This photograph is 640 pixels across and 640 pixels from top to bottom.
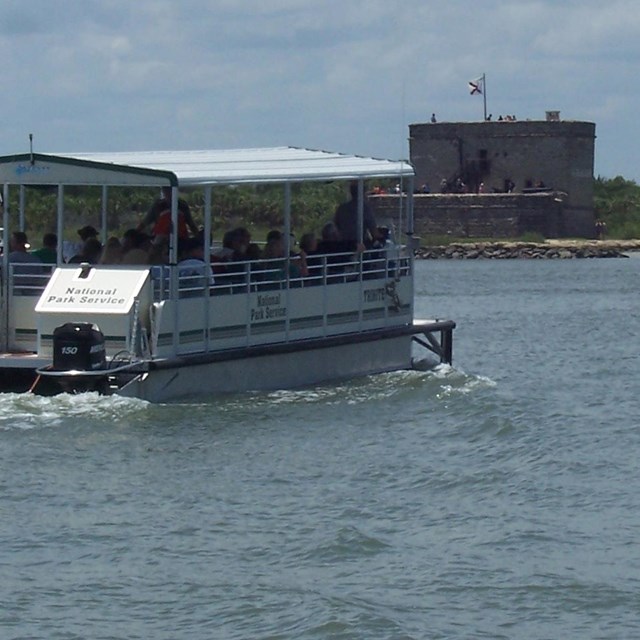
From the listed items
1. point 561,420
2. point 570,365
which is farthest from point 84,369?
point 570,365

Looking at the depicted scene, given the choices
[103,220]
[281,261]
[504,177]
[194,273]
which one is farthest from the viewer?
[504,177]

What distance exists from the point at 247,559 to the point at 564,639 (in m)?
2.61

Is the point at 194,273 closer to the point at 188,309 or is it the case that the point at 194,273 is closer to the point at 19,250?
the point at 188,309

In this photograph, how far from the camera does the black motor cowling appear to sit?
729 inches

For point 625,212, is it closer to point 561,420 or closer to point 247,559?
point 561,420

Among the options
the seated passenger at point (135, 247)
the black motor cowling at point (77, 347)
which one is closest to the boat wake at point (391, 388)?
the seated passenger at point (135, 247)

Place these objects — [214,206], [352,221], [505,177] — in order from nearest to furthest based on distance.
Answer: [214,206] → [352,221] → [505,177]

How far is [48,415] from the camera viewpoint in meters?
18.7

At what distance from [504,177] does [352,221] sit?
71.7m

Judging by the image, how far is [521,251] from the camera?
86000mm

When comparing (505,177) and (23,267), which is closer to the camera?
(23,267)

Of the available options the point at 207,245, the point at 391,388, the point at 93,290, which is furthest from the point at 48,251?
the point at 391,388

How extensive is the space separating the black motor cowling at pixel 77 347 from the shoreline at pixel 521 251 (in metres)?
67.3

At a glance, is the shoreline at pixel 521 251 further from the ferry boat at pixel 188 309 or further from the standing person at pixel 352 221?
the ferry boat at pixel 188 309
